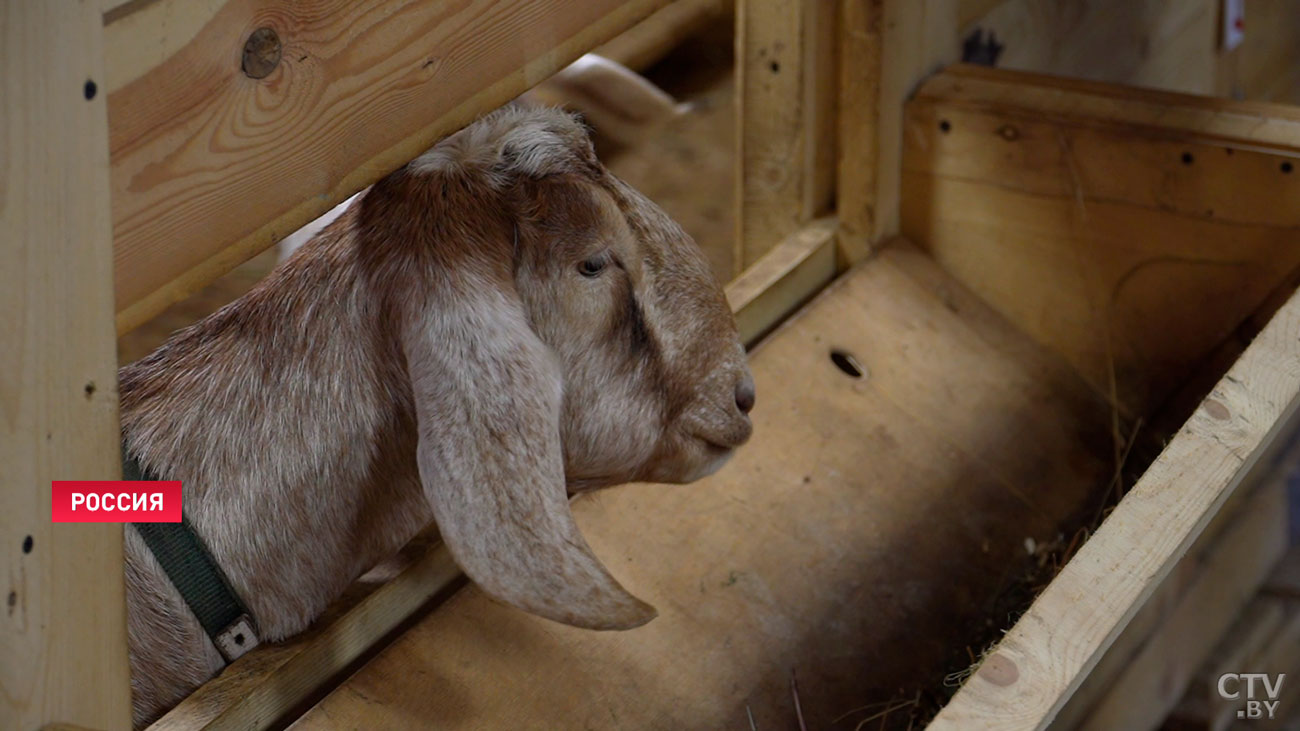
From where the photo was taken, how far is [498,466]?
1.88 metres

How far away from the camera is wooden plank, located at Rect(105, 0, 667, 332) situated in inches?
61.5

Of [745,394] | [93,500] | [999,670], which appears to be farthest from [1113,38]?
[93,500]

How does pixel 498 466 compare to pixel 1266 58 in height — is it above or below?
above

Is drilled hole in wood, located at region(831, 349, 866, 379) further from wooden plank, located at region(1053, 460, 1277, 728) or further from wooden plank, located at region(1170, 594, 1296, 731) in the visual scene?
wooden plank, located at region(1170, 594, 1296, 731)

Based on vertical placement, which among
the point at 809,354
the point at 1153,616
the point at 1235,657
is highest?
the point at 809,354

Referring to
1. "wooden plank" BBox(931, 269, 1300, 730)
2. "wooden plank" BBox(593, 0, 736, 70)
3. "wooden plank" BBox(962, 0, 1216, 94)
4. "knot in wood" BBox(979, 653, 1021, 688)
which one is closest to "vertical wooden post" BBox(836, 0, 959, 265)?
"wooden plank" BBox(962, 0, 1216, 94)

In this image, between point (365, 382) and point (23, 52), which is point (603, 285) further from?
point (23, 52)

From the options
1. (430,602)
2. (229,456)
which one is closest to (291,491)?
(229,456)

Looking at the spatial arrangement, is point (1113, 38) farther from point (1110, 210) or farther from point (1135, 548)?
point (1135, 548)

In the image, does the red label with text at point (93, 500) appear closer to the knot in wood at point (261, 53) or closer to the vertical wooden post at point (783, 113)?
the knot in wood at point (261, 53)

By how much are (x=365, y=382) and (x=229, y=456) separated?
0.21 m

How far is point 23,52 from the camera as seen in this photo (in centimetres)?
136

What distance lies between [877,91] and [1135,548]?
151 cm

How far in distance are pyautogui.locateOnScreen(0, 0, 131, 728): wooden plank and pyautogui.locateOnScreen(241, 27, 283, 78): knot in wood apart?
0.72 ft
